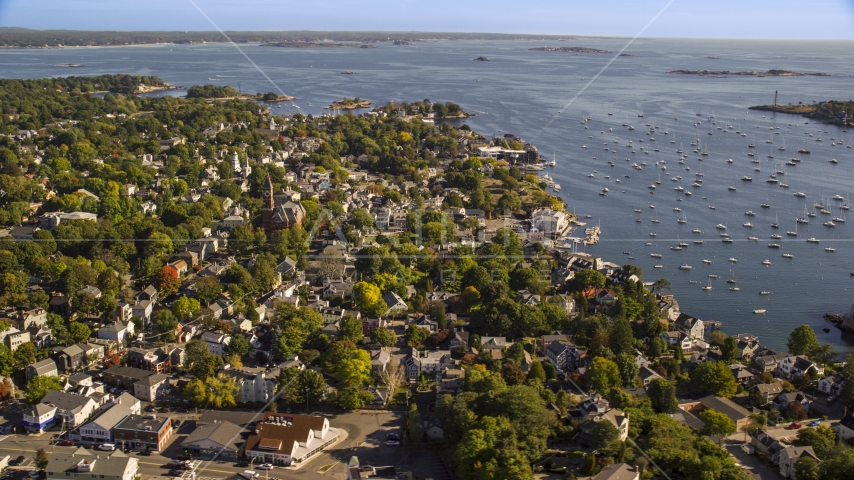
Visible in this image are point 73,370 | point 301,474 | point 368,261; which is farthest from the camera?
point 368,261

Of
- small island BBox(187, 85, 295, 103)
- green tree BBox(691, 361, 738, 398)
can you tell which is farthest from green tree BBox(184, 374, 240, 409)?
small island BBox(187, 85, 295, 103)

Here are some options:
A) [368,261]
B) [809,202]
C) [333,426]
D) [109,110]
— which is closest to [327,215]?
[368,261]

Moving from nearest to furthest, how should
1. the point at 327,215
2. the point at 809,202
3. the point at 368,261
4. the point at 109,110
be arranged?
1. the point at 368,261
2. the point at 327,215
3. the point at 809,202
4. the point at 109,110

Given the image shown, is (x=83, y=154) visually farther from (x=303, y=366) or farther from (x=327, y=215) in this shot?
(x=303, y=366)

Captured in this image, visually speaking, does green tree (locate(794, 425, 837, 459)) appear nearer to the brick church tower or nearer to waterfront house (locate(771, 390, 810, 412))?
waterfront house (locate(771, 390, 810, 412))

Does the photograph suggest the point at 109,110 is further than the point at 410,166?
Yes

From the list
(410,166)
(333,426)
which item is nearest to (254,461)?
(333,426)

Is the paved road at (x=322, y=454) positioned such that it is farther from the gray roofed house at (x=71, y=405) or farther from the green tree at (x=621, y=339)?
the green tree at (x=621, y=339)
